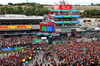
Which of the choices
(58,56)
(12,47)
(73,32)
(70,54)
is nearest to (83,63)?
(70,54)

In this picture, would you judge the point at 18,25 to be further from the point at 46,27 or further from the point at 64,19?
the point at 64,19

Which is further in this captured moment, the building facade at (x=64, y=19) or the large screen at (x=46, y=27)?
the building facade at (x=64, y=19)

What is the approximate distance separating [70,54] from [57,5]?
23.9 metres

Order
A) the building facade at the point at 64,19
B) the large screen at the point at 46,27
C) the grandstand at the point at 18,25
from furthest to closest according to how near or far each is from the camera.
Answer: the building facade at the point at 64,19
the large screen at the point at 46,27
the grandstand at the point at 18,25

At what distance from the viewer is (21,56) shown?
2194 centimetres

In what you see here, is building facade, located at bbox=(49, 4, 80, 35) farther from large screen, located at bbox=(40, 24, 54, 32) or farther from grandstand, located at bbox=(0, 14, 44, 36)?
grandstand, located at bbox=(0, 14, 44, 36)

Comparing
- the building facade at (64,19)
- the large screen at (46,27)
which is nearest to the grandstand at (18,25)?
the large screen at (46,27)

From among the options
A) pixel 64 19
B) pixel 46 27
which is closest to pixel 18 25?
pixel 46 27

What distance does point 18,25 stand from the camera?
38.5m

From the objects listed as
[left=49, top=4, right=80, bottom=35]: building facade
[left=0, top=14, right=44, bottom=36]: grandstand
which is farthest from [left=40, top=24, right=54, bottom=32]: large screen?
[left=49, top=4, right=80, bottom=35]: building facade

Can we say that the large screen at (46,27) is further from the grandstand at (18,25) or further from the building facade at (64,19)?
the building facade at (64,19)

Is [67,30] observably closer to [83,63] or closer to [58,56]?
[58,56]

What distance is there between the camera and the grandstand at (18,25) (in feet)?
126

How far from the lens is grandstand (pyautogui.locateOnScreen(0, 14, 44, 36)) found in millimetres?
38344
